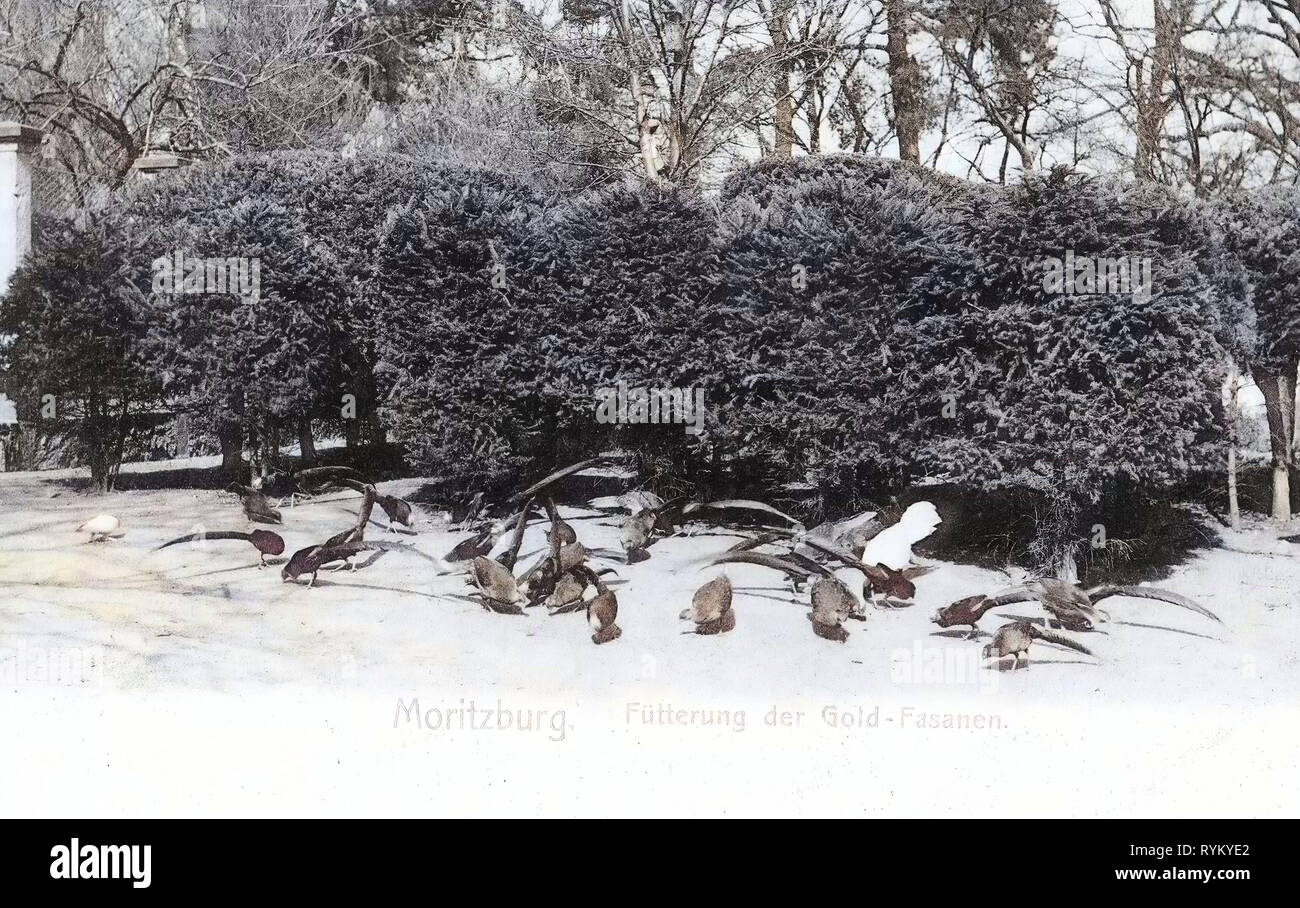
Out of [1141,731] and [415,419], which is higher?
[415,419]

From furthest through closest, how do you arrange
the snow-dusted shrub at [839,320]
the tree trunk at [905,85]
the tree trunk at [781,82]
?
the tree trunk at [905,85], the tree trunk at [781,82], the snow-dusted shrub at [839,320]

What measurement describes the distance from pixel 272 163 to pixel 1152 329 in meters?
6.15

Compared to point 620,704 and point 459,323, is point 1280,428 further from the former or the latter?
point 459,323

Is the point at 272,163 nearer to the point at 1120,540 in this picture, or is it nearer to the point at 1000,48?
the point at 1120,540

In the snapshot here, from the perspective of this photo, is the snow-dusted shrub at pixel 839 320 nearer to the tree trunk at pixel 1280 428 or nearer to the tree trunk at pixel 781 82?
the tree trunk at pixel 1280 428

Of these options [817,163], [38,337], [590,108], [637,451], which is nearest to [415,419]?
[637,451]

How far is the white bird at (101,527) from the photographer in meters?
7.13

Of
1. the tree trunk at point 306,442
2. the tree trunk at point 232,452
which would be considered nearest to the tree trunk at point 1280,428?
the tree trunk at point 306,442

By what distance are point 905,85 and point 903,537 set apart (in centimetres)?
849

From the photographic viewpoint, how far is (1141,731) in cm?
600

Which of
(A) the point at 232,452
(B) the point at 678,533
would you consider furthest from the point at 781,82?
(A) the point at 232,452

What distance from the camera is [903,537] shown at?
6949mm

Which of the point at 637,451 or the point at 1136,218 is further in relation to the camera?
the point at 637,451

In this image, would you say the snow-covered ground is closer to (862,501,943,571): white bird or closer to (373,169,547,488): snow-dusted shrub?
(862,501,943,571): white bird
